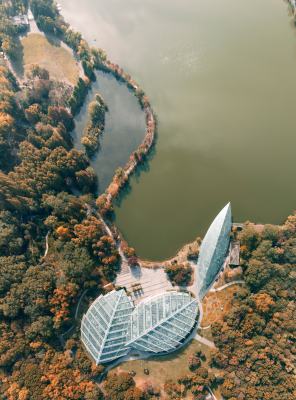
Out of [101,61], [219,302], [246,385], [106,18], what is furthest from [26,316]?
[106,18]

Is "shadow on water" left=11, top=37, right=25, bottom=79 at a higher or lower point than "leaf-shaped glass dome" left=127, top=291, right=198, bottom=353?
higher

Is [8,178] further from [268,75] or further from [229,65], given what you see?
[268,75]

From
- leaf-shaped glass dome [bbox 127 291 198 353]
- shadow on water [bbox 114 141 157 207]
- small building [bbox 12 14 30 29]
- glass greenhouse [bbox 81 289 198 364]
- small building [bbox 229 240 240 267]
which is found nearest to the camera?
glass greenhouse [bbox 81 289 198 364]

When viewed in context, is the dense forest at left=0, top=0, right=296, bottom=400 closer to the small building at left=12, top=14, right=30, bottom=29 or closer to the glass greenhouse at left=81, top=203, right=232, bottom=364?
the glass greenhouse at left=81, top=203, right=232, bottom=364

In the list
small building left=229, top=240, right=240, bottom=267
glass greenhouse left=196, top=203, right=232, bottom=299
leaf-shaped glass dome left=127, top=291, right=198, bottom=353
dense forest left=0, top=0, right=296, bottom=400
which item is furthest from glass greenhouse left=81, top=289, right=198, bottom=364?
small building left=229, top=240, right=240, bottom=267

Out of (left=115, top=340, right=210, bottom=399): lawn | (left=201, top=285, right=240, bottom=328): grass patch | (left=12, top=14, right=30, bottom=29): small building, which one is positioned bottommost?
(left=115, top=340, right=210, bottom=399): lawn

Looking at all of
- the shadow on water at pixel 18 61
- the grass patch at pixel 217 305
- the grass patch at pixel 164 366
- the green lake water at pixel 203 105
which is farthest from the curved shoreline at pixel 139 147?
the grass patch at pixel 164 366
